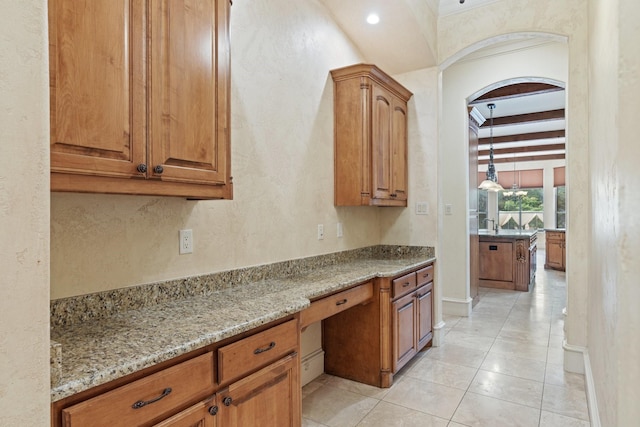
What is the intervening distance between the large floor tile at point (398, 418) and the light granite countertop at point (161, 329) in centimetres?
88

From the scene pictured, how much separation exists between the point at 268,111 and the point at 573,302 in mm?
2899

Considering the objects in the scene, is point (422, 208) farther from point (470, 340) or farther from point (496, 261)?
point (496, 261)

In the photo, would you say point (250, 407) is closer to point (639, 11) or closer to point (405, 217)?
point (639, 11)

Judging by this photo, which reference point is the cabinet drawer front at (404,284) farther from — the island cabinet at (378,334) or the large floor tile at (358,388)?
the large floor tile at (358,388)

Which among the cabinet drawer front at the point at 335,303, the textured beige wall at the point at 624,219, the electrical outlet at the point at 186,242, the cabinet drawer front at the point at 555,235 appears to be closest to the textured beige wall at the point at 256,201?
the electrical outlet at the point at 186,242

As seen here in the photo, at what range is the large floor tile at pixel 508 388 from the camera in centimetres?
266

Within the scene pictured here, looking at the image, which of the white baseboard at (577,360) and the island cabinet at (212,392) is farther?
the white baseboard at (577,360)

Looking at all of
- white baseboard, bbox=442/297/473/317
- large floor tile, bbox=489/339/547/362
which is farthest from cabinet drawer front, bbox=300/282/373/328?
white baseboard, bbox=442/297/473/317

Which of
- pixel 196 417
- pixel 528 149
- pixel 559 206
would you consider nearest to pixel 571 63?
pixel 196 417

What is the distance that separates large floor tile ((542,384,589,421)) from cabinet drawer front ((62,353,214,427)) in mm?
2380

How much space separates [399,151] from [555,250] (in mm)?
6682

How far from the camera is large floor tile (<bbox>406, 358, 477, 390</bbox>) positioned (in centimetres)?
292

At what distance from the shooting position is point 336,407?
2566 mm

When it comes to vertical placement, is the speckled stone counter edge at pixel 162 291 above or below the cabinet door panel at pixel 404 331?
above
